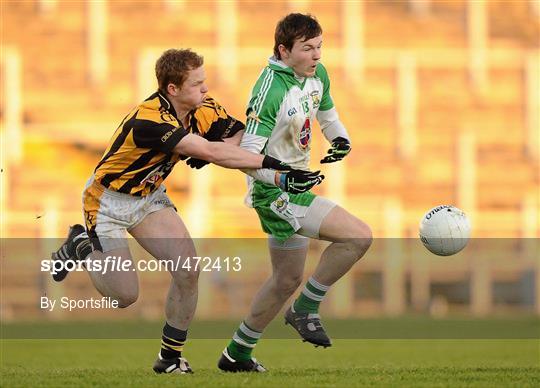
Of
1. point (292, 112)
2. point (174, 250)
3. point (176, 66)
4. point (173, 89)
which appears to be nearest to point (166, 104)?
point (173, 89)

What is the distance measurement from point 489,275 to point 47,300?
727 cm

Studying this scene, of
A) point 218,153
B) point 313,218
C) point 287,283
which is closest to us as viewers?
point 218,153

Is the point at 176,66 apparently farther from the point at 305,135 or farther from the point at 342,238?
the point at 342,238

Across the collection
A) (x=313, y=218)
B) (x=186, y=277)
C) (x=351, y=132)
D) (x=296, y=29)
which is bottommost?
(x=351, y=132)

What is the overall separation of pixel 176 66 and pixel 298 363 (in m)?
3.35

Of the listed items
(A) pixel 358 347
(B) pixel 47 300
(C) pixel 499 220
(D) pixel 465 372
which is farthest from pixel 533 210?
(D) pixel 465 372

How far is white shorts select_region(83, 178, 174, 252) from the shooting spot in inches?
295

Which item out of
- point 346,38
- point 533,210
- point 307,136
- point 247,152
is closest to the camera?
point 247,152

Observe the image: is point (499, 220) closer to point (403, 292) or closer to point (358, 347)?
point (403, 292)

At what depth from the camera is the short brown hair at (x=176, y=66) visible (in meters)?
7.23

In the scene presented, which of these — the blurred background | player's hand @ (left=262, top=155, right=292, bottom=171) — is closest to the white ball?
player's hand @ (left=262, top=155, right=292, bottom=171)

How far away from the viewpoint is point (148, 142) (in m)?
7.23

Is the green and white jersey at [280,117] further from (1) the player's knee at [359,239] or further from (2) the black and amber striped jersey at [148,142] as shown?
(1) the player's knee at [359,239]

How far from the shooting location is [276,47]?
7578 millimetres
